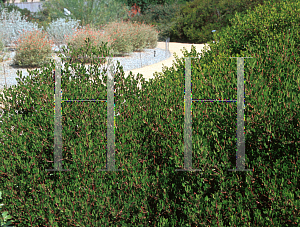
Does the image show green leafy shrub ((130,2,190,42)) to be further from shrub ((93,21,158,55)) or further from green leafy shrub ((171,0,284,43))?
shrub ((93,21,158,55))

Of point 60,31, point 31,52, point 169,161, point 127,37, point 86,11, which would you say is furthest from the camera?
point 86,11

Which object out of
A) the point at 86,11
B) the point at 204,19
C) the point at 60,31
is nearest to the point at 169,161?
the point at 60,31

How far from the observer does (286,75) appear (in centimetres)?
241

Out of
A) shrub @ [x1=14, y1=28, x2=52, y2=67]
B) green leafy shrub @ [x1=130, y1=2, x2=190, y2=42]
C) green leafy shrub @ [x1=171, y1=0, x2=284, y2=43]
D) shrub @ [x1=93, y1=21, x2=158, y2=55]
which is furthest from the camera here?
green leafy shrub @ [x1=130, y1=2, x2=190, y2=42]

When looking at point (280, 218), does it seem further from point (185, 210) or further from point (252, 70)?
point (252, 70)

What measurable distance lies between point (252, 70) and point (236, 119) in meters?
0.49

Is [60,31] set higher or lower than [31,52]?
higher

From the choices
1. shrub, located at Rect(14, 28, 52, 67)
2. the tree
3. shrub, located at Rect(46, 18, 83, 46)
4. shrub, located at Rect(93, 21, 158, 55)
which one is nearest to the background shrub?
shrub, located at Rect(46, 18, 83, 46)

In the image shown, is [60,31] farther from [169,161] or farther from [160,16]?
[169,161]

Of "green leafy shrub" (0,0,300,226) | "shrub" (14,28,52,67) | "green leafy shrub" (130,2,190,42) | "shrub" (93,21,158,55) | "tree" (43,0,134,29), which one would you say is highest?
"green leafy shrub" (130,2,190,42)

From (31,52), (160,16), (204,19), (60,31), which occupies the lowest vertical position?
(31,52)

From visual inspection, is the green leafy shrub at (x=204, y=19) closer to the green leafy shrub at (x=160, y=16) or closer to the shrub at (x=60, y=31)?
the green leafy shrub at (x=160, y=16)

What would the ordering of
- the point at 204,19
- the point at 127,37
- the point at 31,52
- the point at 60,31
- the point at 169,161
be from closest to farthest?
the point at 169,161 < the point at 31,52 < the point at 127,37 < the point at 60,31 < the point at 204,19

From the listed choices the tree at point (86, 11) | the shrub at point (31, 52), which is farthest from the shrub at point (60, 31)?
the shrub at point (31, 52)
